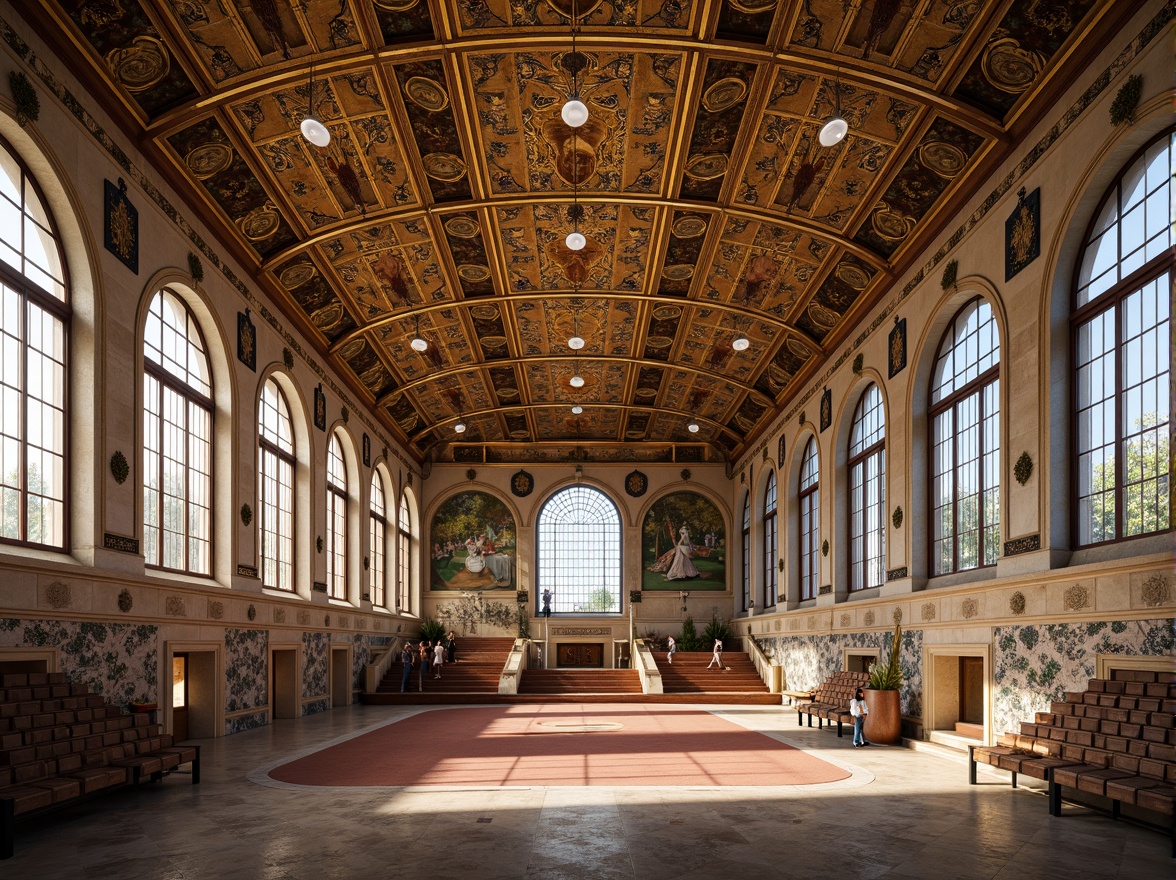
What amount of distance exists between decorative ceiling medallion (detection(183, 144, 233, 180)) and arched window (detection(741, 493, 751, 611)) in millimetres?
24492

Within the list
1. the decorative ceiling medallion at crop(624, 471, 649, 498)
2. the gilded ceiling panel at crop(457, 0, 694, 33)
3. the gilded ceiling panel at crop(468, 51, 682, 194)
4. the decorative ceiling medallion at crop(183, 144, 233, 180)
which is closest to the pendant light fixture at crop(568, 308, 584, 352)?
the gilded ceiling panel at crop(468, 51, 682, 194)

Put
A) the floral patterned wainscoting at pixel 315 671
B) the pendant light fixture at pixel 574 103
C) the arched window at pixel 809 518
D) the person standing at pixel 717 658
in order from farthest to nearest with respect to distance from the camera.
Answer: the person standing at pixel 717 658 < the arched window at pixel 809 518 < the floral patterned wainscoting at pixel 315 671 < the pendant light fixture at pixel 574 103

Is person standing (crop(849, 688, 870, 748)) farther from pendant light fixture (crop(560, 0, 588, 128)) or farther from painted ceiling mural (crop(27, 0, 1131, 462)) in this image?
pendant light fixture (crop(560, 0, 588, 128))

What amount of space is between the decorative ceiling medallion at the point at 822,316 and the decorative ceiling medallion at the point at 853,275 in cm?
167

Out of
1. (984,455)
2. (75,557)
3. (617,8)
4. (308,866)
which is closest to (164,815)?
(308,866)

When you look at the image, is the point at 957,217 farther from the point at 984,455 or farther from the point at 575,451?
the point at 575,451

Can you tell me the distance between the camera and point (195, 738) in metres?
17.1

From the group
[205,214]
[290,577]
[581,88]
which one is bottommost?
[290,577]

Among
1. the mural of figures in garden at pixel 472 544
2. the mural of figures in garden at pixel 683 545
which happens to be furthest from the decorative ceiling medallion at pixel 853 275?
the mural of figures in garden at pixel 472 544

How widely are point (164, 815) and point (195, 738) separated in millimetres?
7660

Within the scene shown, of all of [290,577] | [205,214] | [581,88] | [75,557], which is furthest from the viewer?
[290,577]

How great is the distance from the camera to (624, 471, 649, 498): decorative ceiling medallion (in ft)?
131

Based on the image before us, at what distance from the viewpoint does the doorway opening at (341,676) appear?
86.2 feet

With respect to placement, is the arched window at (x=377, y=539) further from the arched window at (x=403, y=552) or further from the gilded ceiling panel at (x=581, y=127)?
Answer: the gilded ceiling panel at (x=581, y=127)
